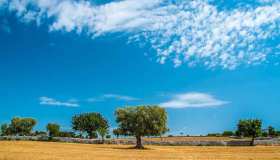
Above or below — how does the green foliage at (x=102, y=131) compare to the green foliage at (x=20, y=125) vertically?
below

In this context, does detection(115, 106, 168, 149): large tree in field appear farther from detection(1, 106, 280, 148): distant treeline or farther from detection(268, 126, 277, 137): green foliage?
detection(268, 126, 277, 137): green foliage

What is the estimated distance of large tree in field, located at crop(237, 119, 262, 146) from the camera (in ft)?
407

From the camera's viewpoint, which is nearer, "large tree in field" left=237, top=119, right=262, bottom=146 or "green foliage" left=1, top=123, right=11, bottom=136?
"large tree in field" left=237, top=119, right=262, bottom=146

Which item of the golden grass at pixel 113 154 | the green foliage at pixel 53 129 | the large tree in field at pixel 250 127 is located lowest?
the golden grass at pixel 113 154

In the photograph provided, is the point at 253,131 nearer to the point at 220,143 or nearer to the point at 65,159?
the point at 220,143

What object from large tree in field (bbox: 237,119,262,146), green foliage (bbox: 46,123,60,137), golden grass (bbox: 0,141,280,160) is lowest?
golden grass (bbox: 0,141,280,160)

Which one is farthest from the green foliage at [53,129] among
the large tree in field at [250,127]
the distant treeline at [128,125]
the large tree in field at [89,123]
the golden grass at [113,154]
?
the golden grass at [113,154]

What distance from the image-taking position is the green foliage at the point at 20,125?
17512 cm

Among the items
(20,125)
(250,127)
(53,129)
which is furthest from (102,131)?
(250,127)

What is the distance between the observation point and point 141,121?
93.1 m

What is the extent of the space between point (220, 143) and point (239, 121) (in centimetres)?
1106

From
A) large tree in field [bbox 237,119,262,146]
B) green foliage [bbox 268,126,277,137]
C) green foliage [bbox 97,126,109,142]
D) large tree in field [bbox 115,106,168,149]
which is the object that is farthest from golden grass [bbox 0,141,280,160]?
green foliage [bbox 268,126,277,137]

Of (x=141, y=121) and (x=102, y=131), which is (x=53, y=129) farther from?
(x=141, y=121)

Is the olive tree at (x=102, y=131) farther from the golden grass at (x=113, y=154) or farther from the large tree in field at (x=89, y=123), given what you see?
the golden grass at (x=113, y=154)
